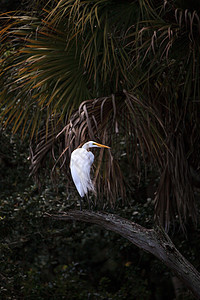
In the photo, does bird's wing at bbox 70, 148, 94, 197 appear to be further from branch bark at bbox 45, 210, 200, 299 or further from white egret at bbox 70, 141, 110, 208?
branch bark at bbox 45, 210, 200, 299

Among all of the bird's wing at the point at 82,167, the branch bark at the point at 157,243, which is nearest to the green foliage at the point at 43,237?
the bird's wing at the point at 82,167

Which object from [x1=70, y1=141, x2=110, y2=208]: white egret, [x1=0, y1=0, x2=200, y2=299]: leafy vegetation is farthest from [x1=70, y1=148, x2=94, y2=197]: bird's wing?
[x1=0, y1=0, x2=200, y2=299]: leafy vegetation

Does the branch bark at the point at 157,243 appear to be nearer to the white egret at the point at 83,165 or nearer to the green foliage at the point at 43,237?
the white egret at the point at 83,165

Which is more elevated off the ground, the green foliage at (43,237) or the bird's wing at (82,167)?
the bird's wing at (82,167)

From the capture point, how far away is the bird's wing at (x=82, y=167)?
8.80 ft

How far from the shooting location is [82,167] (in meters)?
2.73


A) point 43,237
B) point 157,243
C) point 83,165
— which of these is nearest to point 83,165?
point 83,165

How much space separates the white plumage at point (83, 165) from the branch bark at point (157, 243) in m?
0.17

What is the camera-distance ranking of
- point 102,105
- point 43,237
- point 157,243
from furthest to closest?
point 43,237
point 102,105
point 157,243

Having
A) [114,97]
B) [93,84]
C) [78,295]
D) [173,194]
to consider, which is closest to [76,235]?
[78,295]

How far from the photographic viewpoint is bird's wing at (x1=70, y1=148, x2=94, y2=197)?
2.68 metres

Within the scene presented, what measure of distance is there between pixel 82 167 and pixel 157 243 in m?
0.55

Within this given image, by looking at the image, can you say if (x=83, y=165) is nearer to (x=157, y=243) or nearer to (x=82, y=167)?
(x=82, y=167)

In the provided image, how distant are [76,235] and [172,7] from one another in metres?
2.15
